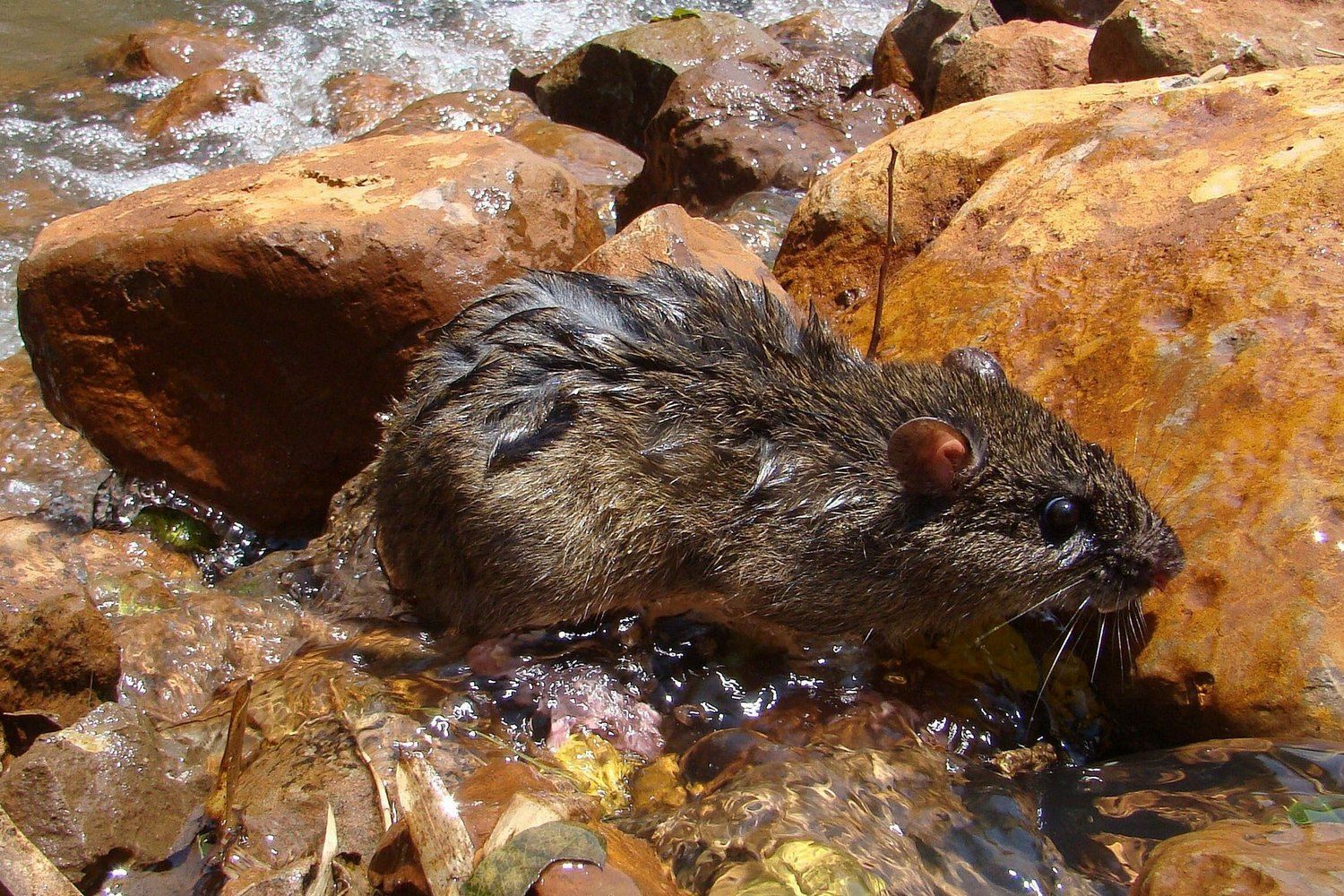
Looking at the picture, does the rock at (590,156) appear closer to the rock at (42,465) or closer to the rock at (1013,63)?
the rock at (1013,63)

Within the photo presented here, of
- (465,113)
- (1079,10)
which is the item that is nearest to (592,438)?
(465,113)

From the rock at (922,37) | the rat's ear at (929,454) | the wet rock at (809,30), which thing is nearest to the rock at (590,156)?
the rock at (922,37)

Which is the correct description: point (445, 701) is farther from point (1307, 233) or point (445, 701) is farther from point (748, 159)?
point (748, 159)

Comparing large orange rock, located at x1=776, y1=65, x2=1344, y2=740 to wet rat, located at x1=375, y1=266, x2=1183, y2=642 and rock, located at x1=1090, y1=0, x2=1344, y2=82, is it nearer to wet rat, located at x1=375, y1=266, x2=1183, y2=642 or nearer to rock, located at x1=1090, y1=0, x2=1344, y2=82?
wet rat, located at x1=375, y1=266, x2=1183, y2=642

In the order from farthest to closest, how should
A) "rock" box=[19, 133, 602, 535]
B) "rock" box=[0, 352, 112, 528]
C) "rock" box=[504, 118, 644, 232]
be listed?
"rock" box=[504, 118, 644, 232]
"rock" box=[0, 352, 112, 528]
"rock" box=[19, 133, 602, 535]

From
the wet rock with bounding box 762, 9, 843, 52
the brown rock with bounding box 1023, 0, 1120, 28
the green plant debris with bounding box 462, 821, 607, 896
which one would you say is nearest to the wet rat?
the green plant debris with bounding box 462, 821, 607, 896
